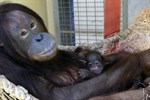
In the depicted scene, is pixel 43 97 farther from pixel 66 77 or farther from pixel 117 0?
pixel 117 0

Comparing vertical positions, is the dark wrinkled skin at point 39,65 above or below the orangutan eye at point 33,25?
below

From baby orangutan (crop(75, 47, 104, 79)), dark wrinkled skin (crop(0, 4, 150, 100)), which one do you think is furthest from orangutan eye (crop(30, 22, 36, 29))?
baby orangutan (crop(75, 47, 104, 79))

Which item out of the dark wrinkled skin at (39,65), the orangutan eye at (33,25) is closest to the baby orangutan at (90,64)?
the dark wrinkled skin at (39,65)

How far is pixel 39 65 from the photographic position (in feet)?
4.44

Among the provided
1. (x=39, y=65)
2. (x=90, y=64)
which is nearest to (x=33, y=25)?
(x=39, y=65)

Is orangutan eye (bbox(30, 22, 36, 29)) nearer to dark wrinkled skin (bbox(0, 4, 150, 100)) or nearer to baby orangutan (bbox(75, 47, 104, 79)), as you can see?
dark wrinkled skin (bbox(0, 4, 150, 100))

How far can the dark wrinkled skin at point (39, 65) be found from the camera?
122cm

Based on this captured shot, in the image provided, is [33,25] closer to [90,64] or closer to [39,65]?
[39,65]

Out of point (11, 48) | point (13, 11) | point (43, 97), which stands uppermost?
point (13, 11)

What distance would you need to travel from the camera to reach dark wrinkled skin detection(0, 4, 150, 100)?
1219mm

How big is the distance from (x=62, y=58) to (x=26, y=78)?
10.7 inches

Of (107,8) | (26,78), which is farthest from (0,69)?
(107,8)

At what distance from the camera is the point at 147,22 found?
1.76 m

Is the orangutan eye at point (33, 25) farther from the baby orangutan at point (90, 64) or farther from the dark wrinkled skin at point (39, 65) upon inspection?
the baby orangutan at point (90, 64)
